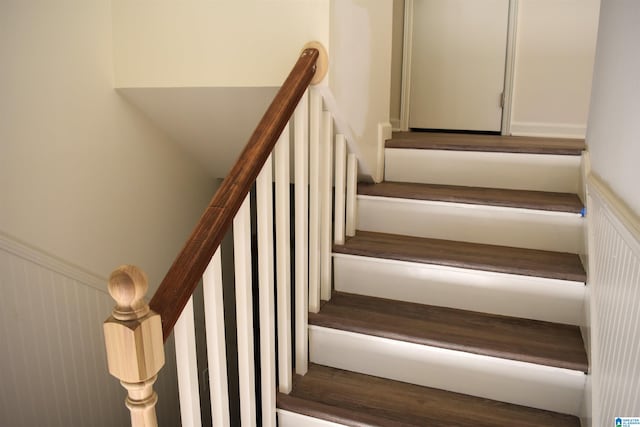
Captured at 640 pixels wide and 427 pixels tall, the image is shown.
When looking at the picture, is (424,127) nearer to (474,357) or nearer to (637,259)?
(474,357)

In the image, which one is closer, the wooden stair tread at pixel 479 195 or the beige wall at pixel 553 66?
the wooden stair tread at pixel 479 195

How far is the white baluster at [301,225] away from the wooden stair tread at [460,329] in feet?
0.34

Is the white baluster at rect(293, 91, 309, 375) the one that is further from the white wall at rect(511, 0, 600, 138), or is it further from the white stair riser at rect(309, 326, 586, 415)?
the white wall at rect(511, 0, 600, 138)

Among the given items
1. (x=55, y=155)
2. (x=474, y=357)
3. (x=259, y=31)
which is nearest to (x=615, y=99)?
(x=474, y=357)

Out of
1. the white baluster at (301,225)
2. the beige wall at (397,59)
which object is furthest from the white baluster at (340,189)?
the beige wall at (397,59)

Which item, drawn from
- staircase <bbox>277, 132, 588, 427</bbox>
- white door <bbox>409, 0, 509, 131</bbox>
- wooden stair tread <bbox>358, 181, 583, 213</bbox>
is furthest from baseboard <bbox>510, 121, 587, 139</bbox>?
wooden stair tread <bbox>358, 181, 583, 213</bbox>

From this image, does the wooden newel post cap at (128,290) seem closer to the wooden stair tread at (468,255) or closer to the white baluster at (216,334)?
the white baluster at (216,334)

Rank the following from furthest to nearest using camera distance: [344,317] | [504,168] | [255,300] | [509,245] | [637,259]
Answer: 1. [255,300]
2. [504,168]
3. [509,245]
4. [344,317]
5. [637,259]

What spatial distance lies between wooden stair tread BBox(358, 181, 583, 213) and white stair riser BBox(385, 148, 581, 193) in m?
0.06

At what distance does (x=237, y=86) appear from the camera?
6.78 ft

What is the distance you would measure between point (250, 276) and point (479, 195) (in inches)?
48.7

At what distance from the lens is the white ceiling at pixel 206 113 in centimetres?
218

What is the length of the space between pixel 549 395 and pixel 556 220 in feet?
2.43

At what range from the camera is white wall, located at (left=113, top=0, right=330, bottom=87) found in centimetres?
191
